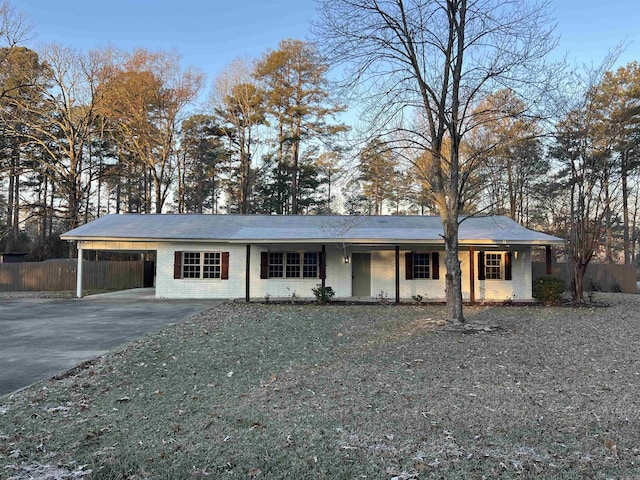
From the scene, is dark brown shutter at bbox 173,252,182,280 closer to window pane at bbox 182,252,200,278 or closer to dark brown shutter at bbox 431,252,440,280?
window pane at bbox 182,252,200,278

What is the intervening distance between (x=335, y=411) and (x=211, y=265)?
12.2m

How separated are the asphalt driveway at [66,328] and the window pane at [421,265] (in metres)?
7.77

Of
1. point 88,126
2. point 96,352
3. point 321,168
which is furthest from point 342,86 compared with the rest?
point 88,126

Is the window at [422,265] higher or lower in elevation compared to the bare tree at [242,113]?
lower

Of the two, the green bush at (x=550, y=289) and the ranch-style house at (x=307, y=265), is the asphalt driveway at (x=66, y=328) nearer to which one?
the ranch-style house at (x=307, y=265)

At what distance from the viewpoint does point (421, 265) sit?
15.1m

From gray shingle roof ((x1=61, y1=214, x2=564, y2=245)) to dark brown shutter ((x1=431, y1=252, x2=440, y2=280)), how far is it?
841 mm

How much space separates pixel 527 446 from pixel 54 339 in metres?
8.10

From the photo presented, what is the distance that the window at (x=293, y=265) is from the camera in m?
15.2

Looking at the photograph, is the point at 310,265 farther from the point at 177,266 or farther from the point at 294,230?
the point at 177,266

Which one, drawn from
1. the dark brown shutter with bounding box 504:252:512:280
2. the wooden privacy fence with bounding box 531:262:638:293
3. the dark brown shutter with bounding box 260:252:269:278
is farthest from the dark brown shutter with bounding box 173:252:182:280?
the wooden privacy fence with bounding box 531:262:638:293

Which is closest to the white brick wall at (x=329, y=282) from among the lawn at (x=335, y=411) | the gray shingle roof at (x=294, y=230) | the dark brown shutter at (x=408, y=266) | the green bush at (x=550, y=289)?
the dark brown shutter at (x=408, y=266)

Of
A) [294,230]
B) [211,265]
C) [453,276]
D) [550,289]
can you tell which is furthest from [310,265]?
[550,289]

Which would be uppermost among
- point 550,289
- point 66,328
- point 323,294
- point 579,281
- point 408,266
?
point 408,266
